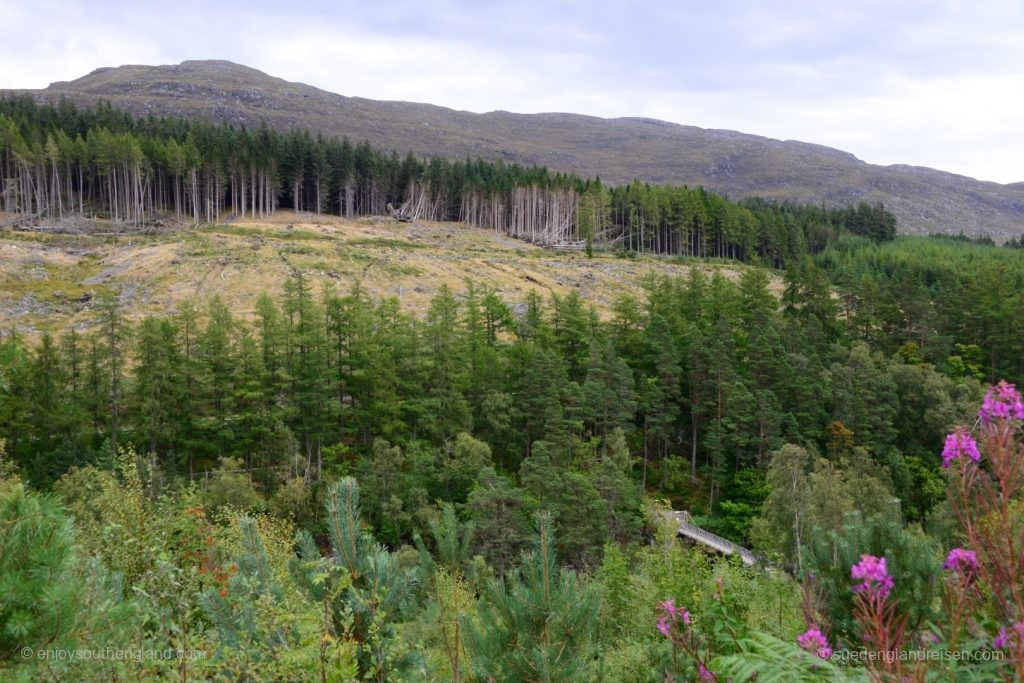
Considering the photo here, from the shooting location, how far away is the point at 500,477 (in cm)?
3111

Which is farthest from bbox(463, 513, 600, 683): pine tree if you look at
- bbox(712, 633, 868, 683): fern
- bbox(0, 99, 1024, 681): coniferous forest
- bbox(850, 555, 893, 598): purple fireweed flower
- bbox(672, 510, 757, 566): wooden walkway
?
bbox(672, 510, 757, 566): wooden walkway

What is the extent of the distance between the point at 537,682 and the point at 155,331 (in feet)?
111

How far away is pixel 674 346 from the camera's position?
43781 mm

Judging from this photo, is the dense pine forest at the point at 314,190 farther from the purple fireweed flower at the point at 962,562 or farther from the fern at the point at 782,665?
the purple fireweed flower at the point at 962,562

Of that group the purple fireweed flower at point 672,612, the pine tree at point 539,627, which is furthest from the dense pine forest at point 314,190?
the purple fireweed flower at point 672,612

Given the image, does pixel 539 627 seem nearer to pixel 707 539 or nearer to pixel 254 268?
pixel 707 539

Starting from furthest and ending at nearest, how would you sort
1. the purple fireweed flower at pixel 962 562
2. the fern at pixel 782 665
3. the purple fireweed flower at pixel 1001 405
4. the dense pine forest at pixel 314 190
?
the dense pine forest at pixel 314 190, the fern at pixel 782 665, the purple fireweed flower at pixel 1001 405, the purple fireweed flower at pixel 962 562

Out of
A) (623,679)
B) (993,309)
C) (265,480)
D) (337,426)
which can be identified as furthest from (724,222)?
(623,679)

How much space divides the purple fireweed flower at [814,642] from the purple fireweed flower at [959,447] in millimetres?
1086

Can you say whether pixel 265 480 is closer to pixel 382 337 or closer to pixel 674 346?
pixel 382 337

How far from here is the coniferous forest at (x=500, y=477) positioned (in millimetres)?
3793

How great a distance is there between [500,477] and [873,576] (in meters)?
29.3

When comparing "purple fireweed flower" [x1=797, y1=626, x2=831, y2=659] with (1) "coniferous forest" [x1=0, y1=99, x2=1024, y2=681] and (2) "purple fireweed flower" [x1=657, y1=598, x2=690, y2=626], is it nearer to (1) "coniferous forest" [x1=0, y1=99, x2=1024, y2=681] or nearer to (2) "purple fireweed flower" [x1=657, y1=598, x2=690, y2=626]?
(1) "coniferous forest" [x1=0, y1=99, x2=1024, y2=681]

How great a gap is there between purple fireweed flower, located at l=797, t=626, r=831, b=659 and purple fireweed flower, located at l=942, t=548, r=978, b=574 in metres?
0.74
